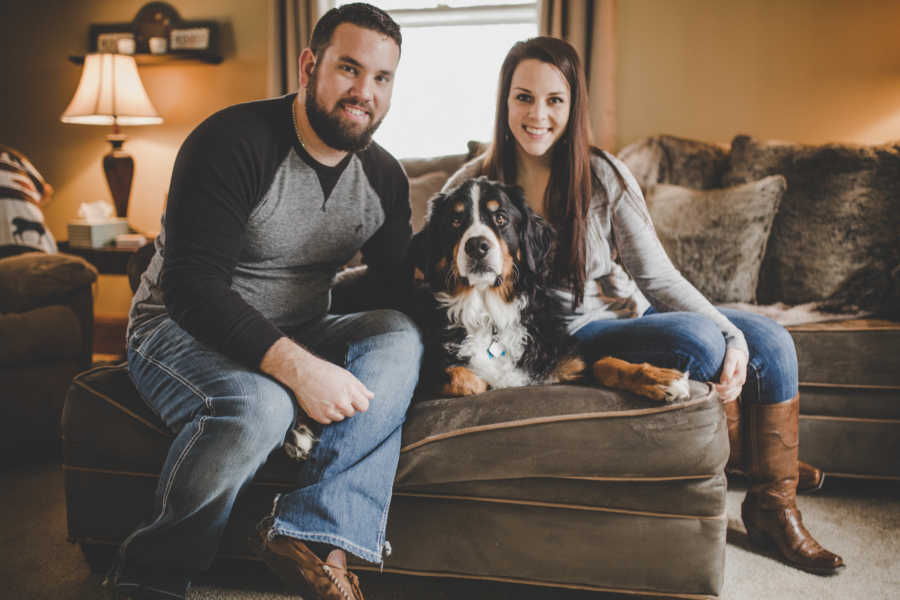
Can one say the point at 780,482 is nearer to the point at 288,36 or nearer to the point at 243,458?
the point at 243,458

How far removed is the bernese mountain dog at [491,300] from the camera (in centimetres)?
163

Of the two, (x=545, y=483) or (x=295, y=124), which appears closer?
(x=545, y=483)

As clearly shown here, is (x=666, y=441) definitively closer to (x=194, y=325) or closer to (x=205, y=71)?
(x=194, y=325)

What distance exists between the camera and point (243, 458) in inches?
50.8

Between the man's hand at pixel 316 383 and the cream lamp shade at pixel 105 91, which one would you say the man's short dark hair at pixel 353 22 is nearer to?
the man's hand at pixel 316 383

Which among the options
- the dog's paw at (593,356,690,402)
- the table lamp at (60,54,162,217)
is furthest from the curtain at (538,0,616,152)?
the table lamp at (60,54,162,217)

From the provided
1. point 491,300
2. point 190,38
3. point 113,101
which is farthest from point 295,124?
point 190,38

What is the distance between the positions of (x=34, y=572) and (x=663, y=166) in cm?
278

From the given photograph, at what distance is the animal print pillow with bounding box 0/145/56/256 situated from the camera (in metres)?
2.78

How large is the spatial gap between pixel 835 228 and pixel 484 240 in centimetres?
171

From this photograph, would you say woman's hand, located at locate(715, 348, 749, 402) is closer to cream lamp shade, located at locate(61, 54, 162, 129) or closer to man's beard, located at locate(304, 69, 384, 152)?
man's beard, located at locate(304, 69, 384, 152)

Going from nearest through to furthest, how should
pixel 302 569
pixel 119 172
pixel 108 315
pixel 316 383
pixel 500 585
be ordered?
1. pixel 302 569
2. pixel 316 383
3. pixel 500 585
4. pixel 119 172
5. pixel 108 315

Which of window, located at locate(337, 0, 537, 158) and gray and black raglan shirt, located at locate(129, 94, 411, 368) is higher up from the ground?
window, located at locate(337, 0, 537, 158)

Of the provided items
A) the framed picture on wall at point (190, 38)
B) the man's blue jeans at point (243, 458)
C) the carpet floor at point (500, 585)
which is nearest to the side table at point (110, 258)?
the framed picture on wall at point (190, 38)
